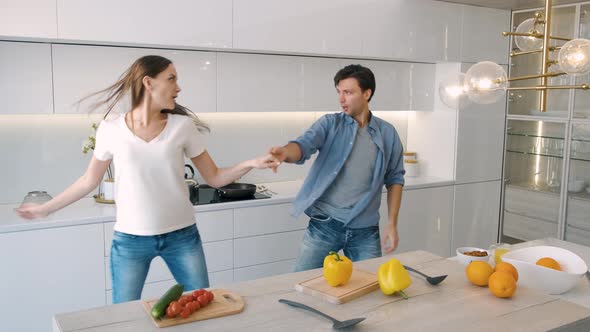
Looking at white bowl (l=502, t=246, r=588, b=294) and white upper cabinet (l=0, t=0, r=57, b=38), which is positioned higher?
white upper cabinet (l=0, t=0, r=57, b=38)

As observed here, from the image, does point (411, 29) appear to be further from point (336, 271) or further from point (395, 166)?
point (336, 271)

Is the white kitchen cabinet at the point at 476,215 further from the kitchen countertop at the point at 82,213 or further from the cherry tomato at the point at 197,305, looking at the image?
the cherry tomato at the point at 197,305

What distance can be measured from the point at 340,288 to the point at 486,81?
3.07 feet

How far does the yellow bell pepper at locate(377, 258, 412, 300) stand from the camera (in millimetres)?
1702

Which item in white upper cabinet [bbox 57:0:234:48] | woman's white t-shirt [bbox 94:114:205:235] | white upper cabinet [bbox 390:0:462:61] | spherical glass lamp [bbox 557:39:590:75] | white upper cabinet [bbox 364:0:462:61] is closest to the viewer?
spherical glass lamp [bbox 557:39:590:75]

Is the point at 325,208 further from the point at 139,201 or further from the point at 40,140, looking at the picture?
the point at 40,140

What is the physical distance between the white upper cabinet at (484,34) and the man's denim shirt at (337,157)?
2.01m

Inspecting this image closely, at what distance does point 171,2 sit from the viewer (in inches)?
126

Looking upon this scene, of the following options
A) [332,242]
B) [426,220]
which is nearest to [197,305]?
[332,242]

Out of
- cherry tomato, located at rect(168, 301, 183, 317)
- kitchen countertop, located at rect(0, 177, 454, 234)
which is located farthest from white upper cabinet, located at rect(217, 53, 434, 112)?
cherry tomato, located at rect(168, 301, 183, 317)

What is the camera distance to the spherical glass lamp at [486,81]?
207cm

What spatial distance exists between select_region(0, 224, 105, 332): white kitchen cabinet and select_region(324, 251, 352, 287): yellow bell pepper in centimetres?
170

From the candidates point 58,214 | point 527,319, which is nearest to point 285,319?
point 527,319

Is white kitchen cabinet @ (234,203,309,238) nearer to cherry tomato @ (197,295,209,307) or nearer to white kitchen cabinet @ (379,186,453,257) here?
white kitchen cabinet @ (379,186,453,257)
